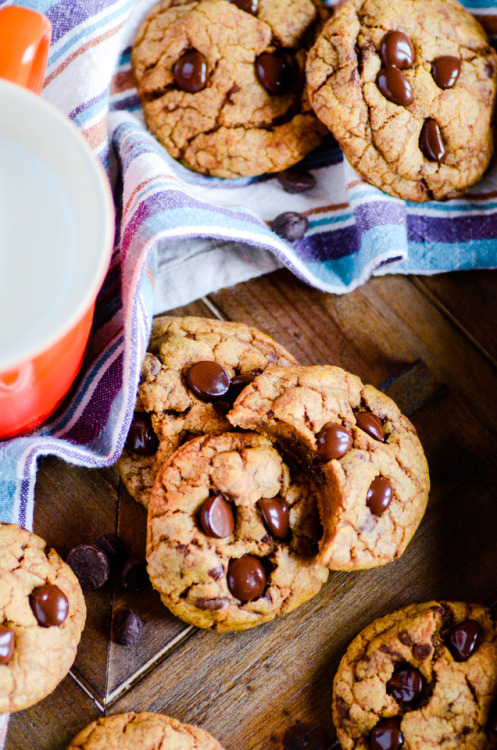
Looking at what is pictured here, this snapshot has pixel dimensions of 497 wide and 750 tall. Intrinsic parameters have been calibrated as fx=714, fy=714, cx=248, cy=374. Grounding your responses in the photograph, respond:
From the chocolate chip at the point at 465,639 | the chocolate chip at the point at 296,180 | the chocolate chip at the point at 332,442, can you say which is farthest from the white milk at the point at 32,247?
the chocolate chip at the point at 465,639

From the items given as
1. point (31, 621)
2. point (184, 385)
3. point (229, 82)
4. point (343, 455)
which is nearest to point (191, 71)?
point (229, 82)

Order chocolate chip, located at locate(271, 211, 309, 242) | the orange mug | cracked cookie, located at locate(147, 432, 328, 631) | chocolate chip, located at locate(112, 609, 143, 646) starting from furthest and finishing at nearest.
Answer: chocolate chip, located at locate(271, 211, 309, 242) → chocolate chip, located at locate(112, 609, 143, 646) → cracked cookie, located at locate(147, 432, 328, 631) → the orange mug

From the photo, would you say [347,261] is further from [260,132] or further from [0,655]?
[0,655]

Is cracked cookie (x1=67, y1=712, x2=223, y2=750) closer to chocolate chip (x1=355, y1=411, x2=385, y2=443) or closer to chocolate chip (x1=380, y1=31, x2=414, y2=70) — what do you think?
chocolate chip (x1=355, y1=411, x2=385, y2=443)

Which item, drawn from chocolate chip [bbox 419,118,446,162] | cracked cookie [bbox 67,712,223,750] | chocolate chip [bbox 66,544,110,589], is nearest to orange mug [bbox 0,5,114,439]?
chocolate chip [bbox 66,544,110,589]

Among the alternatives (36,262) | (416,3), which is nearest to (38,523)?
(36,262)

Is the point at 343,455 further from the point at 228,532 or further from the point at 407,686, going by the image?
the point at 407,686
